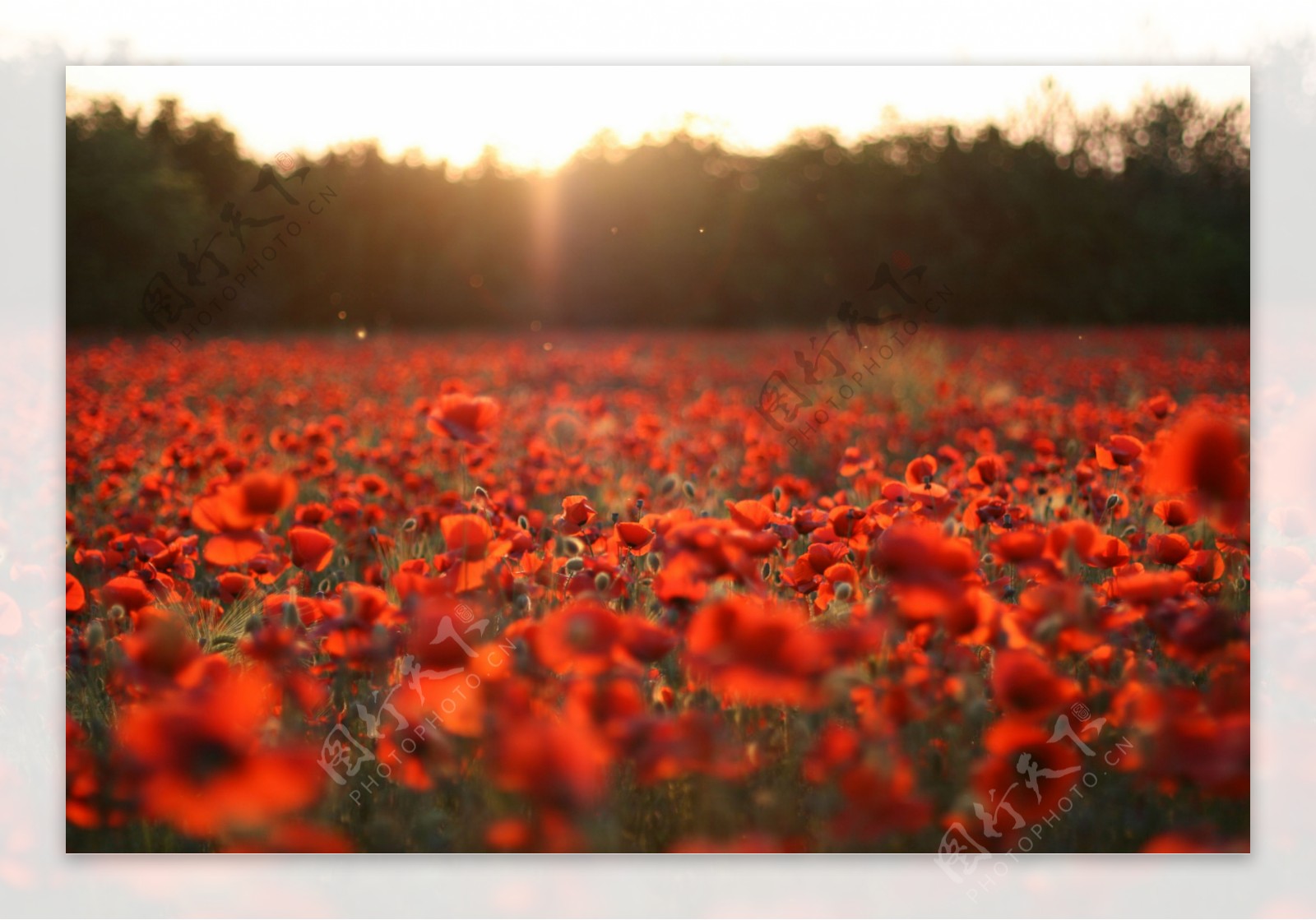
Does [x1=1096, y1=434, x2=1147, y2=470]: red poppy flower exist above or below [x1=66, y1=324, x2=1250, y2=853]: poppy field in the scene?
above

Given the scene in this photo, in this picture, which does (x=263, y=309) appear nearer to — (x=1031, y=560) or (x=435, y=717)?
(x=435, y=717)

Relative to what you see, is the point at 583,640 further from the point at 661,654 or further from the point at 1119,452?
the point at 1119,452

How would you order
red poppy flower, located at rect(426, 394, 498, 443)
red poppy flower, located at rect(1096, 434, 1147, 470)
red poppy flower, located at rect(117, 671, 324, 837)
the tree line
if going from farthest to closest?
1. the tree line
2. red poppy flower, located at rect(1096, 434, 1147, 470)
3. red poppy flower, located at rect(426, 394, 498, 443)
4. red poppy flower, located at rect(117, 671, 324, 837)

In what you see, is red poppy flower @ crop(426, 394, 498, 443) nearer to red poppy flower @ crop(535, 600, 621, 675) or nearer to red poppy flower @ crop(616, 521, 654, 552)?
red poppy flower @ crop(616, 521, 654, 552)

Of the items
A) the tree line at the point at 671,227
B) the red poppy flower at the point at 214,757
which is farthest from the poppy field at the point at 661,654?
the tree line at the point at 671,227

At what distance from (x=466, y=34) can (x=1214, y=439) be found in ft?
5.02

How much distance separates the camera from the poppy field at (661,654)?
1148 millimetres

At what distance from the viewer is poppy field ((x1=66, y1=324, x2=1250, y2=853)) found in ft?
3.77

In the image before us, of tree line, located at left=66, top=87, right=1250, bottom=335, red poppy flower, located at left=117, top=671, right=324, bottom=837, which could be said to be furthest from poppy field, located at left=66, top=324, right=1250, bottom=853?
tree line, located at left=66, top=87, right=1250, bottom=335

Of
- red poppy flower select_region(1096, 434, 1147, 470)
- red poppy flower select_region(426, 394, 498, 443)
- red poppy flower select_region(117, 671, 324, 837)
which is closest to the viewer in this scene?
red poppy flower select_region(117, 671, 324, 837)

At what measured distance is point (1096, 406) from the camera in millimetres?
3137

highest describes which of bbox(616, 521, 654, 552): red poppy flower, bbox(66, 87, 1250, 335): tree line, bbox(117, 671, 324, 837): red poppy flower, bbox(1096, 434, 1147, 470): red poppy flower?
bbox(66, 87, 1250, 335): tree line

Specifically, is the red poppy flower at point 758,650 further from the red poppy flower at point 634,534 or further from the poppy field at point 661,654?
the red poppy flower at point 634,534

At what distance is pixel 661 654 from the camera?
114 centimetres
